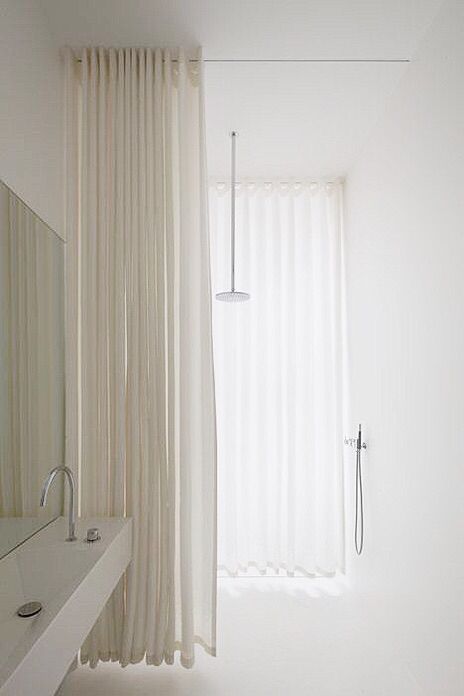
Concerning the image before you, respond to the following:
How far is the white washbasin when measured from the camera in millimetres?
1168

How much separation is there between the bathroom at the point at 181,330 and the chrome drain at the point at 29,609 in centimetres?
2

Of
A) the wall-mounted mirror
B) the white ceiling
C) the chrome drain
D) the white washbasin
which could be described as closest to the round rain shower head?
the white ceiling

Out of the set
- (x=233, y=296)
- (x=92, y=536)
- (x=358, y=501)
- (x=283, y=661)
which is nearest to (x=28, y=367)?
(x=92, y=536)

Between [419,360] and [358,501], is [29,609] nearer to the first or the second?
[419,360]

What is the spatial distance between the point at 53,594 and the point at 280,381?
7.27 ft

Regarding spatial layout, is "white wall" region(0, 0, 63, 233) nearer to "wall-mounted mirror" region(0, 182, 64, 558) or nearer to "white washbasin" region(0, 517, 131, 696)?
"wall-mounted mirror" region(0, 182, 64, 558)

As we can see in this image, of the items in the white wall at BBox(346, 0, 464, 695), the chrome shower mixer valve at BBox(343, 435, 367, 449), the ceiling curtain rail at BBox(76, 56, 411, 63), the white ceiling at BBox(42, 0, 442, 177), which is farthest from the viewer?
the chrome shower mixer valve at BBox(343, 435, 367, 449)

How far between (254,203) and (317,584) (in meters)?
2.59

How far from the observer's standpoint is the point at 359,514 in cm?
321

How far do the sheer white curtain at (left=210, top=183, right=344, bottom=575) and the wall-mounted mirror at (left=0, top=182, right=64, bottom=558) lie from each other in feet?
5.01

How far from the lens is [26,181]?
1.92m

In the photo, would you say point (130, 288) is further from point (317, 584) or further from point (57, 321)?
point (317, 584)

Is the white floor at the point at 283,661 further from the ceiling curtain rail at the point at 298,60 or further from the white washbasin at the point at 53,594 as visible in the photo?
the ceiling curtain rail at the point at 298,60

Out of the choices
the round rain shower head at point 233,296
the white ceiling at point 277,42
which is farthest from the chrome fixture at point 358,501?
the white ceiling at point 277,42
